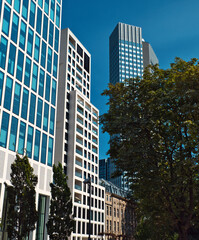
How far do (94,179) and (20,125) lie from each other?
39.1 metres

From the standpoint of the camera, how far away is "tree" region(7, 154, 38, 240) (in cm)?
2639

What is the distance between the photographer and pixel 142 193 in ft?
65.0

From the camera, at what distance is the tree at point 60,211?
33.7 metres

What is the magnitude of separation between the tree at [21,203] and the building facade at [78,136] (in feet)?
116

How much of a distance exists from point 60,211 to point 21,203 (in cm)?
881

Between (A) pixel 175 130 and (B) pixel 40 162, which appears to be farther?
(B) pixel 40 162

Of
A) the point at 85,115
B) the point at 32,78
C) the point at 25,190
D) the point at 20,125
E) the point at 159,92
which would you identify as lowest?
the point at 25,190

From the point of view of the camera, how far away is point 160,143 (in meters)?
20.4

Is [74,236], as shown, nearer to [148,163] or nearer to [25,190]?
[25,190]

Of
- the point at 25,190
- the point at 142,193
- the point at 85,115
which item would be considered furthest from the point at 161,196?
the point at 85,115

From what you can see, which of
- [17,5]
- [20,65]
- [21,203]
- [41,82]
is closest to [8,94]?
[20,65]

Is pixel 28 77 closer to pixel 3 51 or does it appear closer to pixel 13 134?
pixel 3 51

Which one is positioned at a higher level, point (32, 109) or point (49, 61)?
point (49, 61)

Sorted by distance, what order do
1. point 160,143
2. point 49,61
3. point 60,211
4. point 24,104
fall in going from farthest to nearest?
point 49,61, point 24,104, point 60,211, point 160,143
